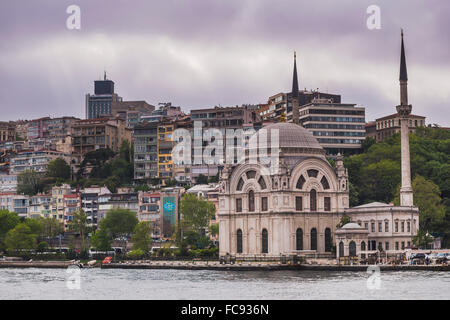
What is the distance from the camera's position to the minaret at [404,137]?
8894cm

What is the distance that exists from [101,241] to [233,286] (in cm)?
4493

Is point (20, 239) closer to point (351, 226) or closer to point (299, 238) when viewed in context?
point (299, 238)

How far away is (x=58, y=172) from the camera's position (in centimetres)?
14412

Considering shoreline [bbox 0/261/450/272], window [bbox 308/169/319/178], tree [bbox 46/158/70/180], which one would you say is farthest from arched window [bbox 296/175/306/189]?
tree [bbox 46/158/70/180]

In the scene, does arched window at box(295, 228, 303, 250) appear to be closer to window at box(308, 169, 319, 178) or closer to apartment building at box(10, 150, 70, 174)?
window at box(308, 169, 319, 178)

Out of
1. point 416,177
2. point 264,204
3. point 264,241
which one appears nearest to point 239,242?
point 264,241

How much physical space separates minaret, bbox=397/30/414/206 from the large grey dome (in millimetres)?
7614

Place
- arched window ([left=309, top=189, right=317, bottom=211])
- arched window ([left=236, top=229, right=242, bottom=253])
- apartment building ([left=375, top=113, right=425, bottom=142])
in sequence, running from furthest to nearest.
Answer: apartment building ([left=375, top=113, right=425, bottom=142]) < arched window ([left=236, top=229, right=242, bottom=253]) < arched window ([left=309, top=189, right=317, bottom=211])

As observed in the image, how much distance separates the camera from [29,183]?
143 meters

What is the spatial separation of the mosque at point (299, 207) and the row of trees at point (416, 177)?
5.46 meters

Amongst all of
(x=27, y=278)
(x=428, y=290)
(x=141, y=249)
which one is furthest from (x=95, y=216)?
(x=428, y=290)

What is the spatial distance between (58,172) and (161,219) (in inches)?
1336

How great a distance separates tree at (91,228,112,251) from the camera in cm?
10612
